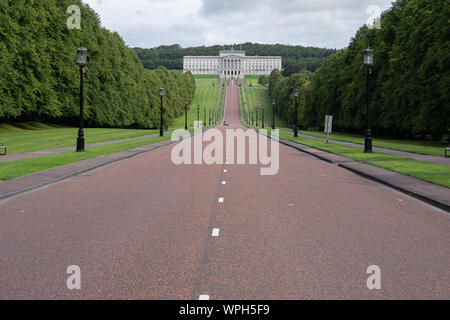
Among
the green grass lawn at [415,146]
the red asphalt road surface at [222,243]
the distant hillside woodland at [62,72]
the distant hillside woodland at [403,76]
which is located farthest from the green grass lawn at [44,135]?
the distant hillside woodland at [403,76]

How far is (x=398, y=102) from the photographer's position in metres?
48.7

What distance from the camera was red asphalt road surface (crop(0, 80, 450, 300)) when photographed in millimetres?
5414

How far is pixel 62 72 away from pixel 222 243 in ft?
179

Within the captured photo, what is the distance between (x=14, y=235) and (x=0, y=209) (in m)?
2.78

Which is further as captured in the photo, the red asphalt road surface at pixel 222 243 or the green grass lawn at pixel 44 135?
the green grass lawn at pixel 44 135

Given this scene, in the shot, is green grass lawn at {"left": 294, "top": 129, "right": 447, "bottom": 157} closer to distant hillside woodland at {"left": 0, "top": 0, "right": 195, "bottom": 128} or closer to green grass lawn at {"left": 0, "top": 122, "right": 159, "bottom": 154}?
green grass lawn at {"left": 0, "top": 122, "right": 159, "bottom": 154}

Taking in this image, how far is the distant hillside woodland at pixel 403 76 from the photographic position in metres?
41.0

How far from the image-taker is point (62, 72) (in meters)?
56.8

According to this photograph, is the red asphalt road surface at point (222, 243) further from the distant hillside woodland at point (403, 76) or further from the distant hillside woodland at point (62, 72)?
the distant hillside woodland at point (62, 72)

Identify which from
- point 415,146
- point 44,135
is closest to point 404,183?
point 415,146

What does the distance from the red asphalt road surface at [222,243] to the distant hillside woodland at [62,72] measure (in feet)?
120

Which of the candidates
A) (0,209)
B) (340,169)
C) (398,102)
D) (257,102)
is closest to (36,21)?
(398,102)

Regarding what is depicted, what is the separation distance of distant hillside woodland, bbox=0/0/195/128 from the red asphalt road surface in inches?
1435

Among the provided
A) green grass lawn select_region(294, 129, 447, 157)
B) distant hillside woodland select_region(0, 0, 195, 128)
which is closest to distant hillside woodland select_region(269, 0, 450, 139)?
green grass lawn select_region(294, 129, 447, 157)
